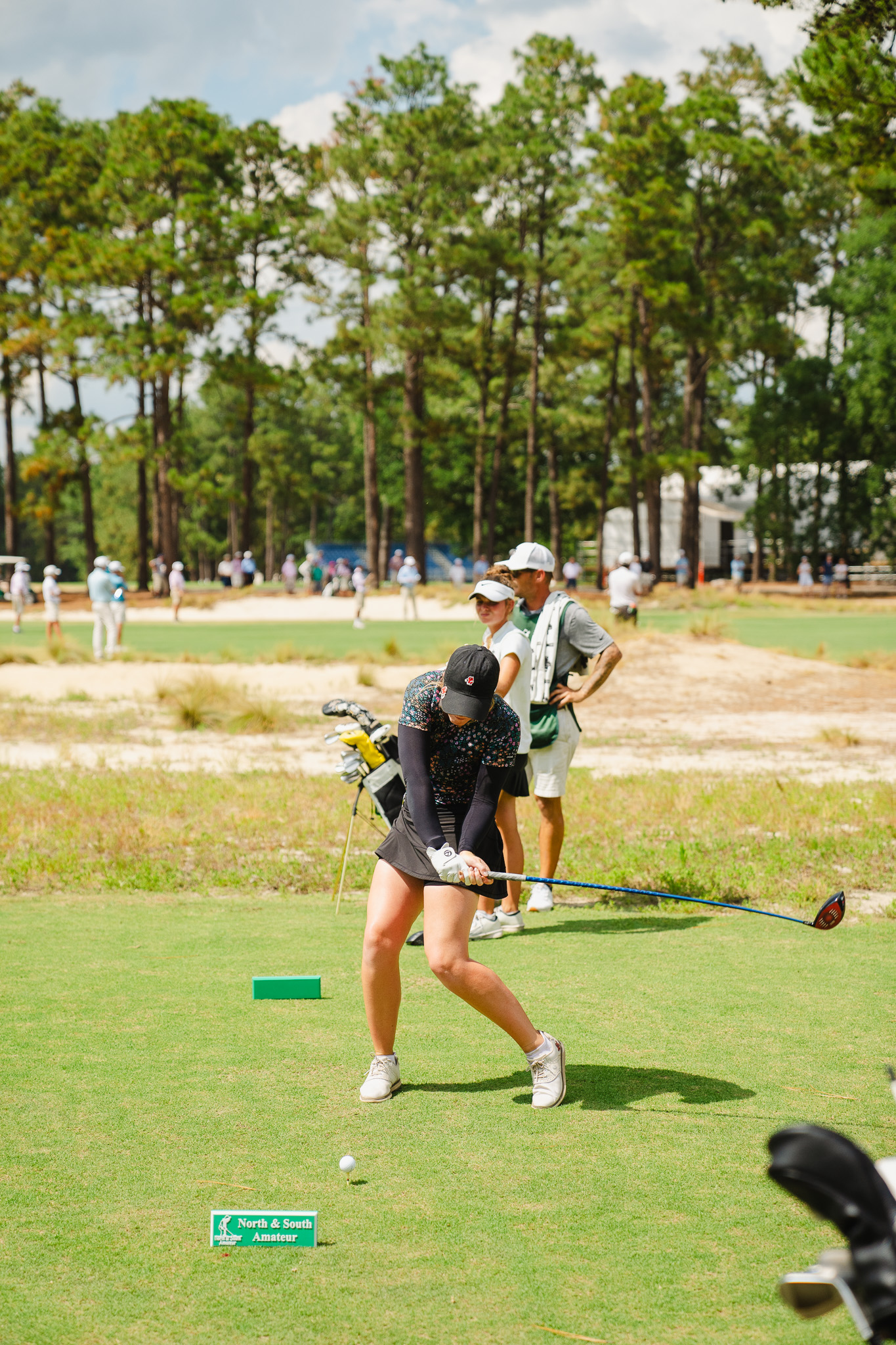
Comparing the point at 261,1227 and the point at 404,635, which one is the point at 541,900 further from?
the point at 404,635

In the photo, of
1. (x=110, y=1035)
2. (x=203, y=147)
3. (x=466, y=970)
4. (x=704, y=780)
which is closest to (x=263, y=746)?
(x=704, y=780)

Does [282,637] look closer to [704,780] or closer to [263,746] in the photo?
[263,746]

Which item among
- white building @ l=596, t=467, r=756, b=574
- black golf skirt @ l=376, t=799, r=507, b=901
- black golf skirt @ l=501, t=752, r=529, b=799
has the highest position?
white building @ l=596, t=467, r=756, b=574

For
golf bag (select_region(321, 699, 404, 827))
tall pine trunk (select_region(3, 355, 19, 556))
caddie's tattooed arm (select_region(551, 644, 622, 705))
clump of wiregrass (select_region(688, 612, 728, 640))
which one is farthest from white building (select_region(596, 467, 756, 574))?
golf bag (select_region(321, 699, 404, 827))

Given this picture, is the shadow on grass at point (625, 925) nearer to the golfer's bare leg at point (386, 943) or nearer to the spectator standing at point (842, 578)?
the golfer's bare leg at point (386, 943)

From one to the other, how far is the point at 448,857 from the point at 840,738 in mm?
12189

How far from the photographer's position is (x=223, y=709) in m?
18.1

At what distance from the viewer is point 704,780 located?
42.8ft

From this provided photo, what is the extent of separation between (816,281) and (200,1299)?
70.0 meters

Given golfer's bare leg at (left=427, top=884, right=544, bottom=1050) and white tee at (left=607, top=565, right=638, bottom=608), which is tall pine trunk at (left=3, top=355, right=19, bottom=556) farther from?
golfer's bare leg at (left=427, top=884, right=544, bottom=1050)

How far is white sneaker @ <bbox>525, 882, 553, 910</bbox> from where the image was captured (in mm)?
8367

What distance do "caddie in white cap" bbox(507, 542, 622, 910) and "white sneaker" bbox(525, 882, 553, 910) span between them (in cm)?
18

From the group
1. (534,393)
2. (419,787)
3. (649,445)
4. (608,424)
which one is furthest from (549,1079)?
(608,424)

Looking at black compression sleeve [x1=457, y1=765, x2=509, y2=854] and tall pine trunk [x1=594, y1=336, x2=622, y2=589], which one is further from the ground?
tall pine trunk [x1=594, y1=336, x2=622, y2=589]
